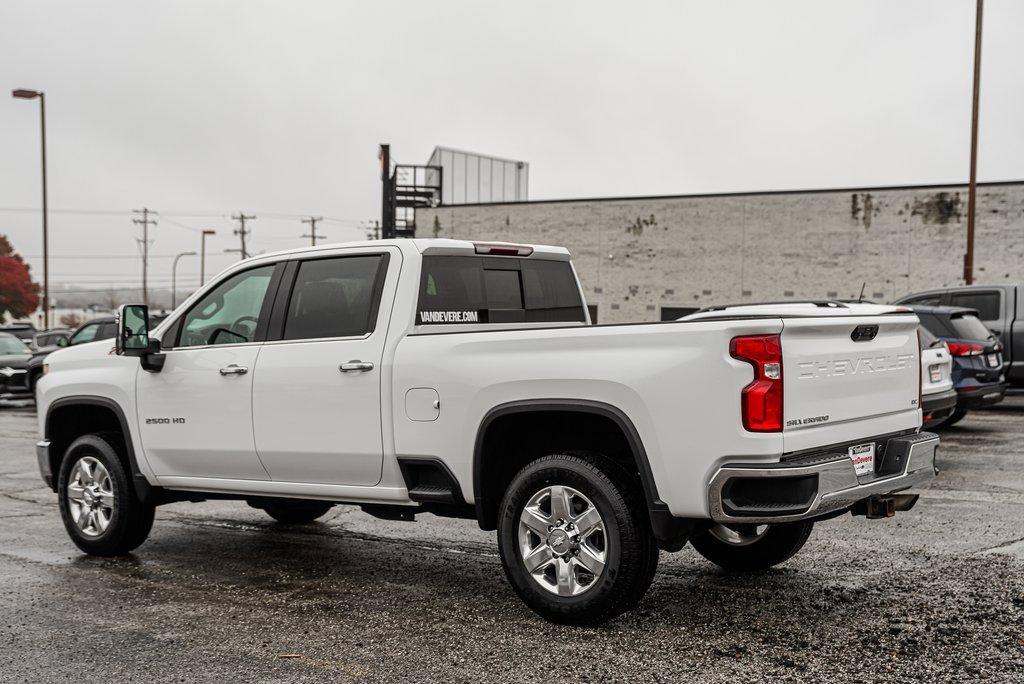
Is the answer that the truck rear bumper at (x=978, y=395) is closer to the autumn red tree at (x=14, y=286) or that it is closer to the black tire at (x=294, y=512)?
the black tire at (x=294, y=512)

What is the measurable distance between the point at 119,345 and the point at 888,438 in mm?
4750

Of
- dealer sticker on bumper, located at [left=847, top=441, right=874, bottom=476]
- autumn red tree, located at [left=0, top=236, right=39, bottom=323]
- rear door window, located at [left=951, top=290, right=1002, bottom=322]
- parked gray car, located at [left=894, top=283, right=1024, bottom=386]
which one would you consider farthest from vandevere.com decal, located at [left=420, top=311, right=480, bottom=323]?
autumn red tree, located at [left=0, top=236, right=39, bottom=323]

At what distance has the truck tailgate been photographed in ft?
15.2

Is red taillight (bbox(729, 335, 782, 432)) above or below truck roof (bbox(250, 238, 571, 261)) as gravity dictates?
below

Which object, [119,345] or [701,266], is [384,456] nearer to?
[119,345]

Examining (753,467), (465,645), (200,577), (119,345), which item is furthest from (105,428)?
(753,467)

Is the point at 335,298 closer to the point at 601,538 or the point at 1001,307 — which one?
the point at 601,538

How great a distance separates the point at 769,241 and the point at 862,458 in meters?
30.1

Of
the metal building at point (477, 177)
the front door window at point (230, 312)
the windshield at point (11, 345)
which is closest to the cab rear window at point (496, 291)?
the front door window at point (230, 312)

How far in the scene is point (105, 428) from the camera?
7660mm

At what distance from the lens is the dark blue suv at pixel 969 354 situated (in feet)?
41.8

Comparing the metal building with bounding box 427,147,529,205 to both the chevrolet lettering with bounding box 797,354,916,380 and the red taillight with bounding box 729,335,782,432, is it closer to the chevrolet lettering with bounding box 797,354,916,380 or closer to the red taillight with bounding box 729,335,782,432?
the chevrolet lettering with bounding box 797,354,916,380

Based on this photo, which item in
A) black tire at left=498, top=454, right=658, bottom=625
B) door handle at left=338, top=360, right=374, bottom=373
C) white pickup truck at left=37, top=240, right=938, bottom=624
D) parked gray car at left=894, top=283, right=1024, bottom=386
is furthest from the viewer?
parked gray car at left=894, top=283, right=1024, bottom=386

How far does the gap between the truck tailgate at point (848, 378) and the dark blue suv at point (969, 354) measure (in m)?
7.81
